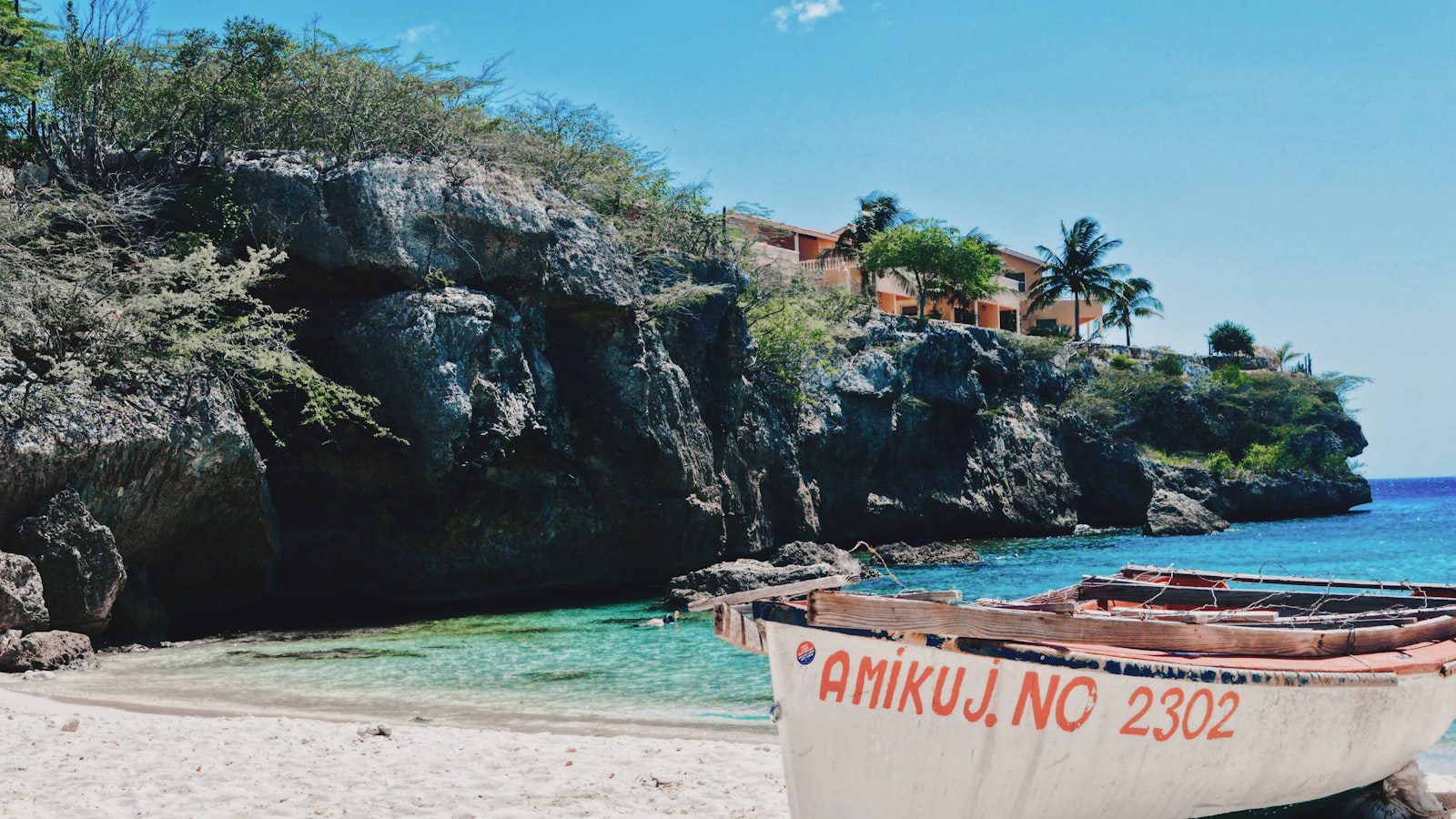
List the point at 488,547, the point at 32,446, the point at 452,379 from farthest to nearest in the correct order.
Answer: the point at 488,547 → the point at 452,379 → the point at 32,446

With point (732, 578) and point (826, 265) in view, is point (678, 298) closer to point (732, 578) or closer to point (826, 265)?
point (732, 578)

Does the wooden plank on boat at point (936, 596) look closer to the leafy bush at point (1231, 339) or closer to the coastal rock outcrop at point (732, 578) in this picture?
the coastal rock outcrop at point (732, 578)

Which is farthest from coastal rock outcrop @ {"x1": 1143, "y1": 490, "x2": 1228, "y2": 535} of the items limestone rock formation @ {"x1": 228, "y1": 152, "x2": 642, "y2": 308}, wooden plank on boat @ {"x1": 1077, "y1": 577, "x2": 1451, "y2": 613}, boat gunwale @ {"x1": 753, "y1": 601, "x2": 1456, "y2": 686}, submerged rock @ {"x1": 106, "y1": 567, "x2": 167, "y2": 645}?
boat gunwale @ {"x1": 753, "y1": 601, "x2": 1456, "y2": 686}

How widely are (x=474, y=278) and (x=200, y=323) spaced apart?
16.8ft

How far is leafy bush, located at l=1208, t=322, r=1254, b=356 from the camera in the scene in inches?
2530

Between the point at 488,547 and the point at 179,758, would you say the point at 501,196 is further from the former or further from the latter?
the point at 179,758

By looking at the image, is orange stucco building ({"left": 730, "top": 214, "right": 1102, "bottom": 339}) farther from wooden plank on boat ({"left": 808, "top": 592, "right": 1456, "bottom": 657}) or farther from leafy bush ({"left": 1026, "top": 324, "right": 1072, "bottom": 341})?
wooden plank on boat ({"left": 808, "top": 592, "right": 1456, "bottom": 657})

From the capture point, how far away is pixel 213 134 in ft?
61.8

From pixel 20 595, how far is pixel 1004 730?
39.8 ft

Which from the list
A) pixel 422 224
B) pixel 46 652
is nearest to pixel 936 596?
pixel 46 652

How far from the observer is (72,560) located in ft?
44.7

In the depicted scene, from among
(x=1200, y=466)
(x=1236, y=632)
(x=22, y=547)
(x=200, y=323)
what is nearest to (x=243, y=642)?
(x=22, y=547)

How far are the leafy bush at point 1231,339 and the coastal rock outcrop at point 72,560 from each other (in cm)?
6199

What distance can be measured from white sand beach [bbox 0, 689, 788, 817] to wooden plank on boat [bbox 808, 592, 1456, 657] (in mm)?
2233
